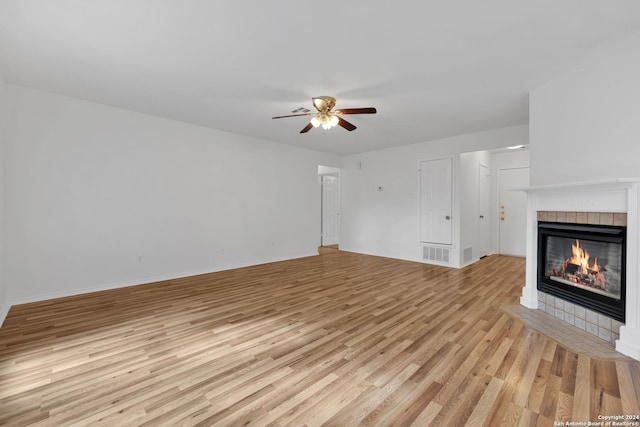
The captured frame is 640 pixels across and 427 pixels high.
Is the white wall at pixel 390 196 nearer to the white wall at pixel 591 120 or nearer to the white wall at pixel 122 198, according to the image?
the white wall at pixel 591 120

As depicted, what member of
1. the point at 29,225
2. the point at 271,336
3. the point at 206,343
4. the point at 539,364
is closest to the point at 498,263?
the point at 539,364

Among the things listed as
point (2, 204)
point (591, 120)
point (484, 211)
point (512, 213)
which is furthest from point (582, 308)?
point (2, 204)

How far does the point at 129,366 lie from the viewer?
2.17 metres

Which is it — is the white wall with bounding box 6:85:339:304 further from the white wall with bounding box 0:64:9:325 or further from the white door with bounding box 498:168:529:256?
the white door with bounding box 498:168:529:256

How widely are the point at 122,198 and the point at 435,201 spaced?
18.8 feet

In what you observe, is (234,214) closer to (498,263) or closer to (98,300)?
(98,300)

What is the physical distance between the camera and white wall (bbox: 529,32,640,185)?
241 centimetres

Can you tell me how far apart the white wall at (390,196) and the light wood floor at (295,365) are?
2.82 m

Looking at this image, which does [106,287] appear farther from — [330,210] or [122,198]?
[330,210]

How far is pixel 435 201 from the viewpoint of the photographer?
6.06 m

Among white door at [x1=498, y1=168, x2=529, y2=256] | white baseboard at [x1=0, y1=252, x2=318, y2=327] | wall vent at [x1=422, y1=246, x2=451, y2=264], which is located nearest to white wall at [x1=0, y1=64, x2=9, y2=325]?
white baseboard at [x1=0, y1=252, x2=318, y2=327]

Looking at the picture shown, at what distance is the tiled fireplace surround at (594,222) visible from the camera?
2.30 m

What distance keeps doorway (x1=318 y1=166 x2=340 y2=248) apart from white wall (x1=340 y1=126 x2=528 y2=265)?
3.34 feet

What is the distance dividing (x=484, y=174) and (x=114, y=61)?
7114mm
